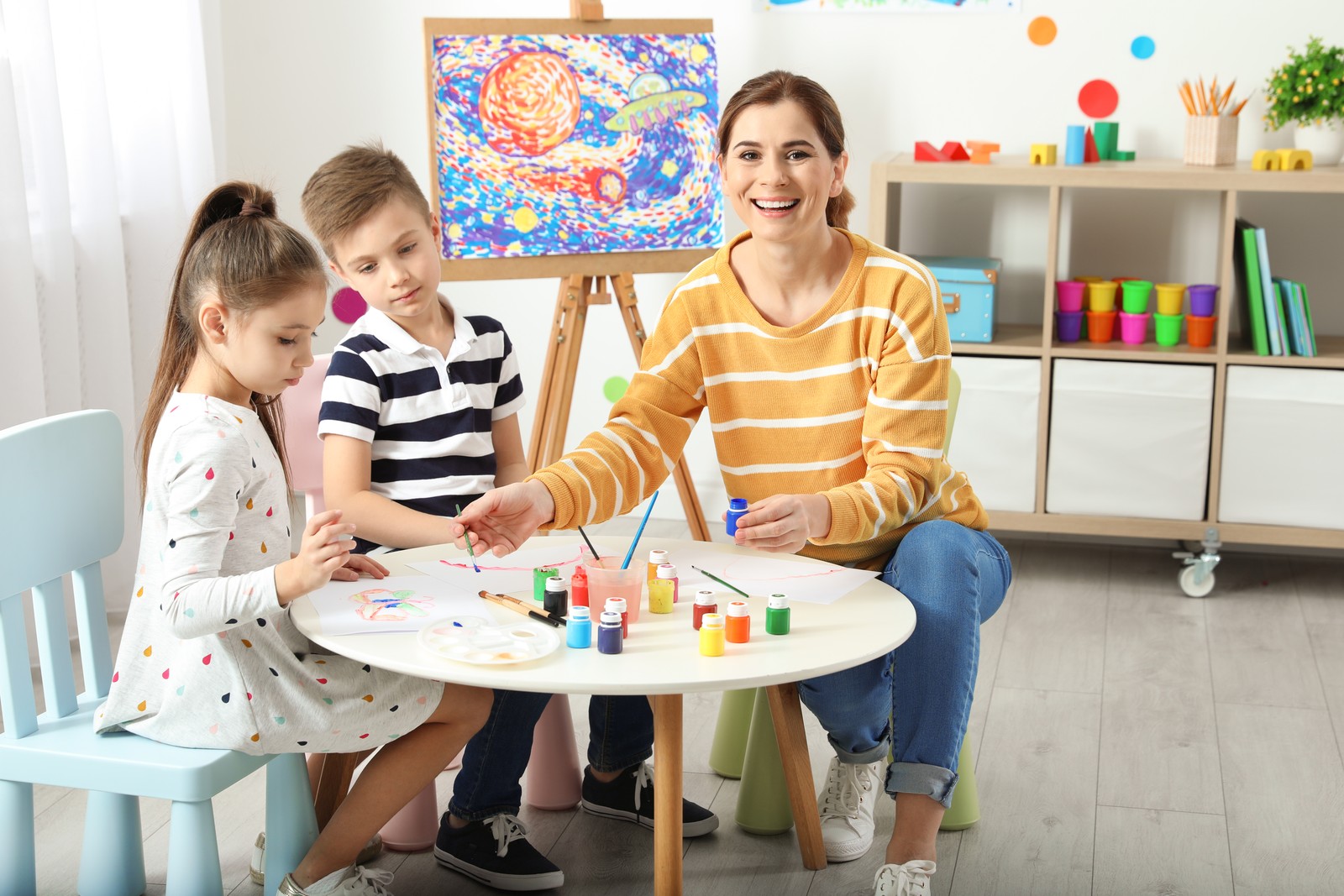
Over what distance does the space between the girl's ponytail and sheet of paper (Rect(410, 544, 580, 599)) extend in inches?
10.1

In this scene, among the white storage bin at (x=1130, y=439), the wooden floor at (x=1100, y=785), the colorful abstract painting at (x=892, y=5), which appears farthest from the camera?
the colorful abstract painting at (x=892, y=5)

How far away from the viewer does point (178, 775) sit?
1478mm

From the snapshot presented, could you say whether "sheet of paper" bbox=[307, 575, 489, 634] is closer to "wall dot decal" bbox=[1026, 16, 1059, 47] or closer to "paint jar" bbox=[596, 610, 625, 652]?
"paint jar" bbox=[596, 610, 625, 652]

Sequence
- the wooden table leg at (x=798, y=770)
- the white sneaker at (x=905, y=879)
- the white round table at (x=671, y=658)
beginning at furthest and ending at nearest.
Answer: the wooden table leg at (x=798, y=770) < the white sneaker at (x=905, y=879) < the white round table at (x=671, y=658)

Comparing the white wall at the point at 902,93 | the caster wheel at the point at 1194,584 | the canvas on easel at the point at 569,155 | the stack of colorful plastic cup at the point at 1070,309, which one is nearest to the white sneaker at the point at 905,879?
the canvas on easel at the point at 569,155

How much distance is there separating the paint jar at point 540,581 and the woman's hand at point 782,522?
215 mm

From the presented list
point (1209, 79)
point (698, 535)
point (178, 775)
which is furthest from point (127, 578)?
point (1209, 79)

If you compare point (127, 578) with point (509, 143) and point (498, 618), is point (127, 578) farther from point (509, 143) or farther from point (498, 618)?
point (498, 618)

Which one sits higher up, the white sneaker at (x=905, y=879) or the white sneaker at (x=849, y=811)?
the white sneaker at (x=905, y=879)

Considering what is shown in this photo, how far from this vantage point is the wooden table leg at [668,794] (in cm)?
143

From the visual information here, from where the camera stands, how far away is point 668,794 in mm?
1446

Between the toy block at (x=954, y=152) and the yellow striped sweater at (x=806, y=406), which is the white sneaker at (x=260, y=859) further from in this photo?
the toy block at (x=954, y=152)

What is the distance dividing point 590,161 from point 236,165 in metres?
1.29

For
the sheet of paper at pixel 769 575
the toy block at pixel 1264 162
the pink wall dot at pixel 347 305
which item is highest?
the toy block at pixel 1264 162
